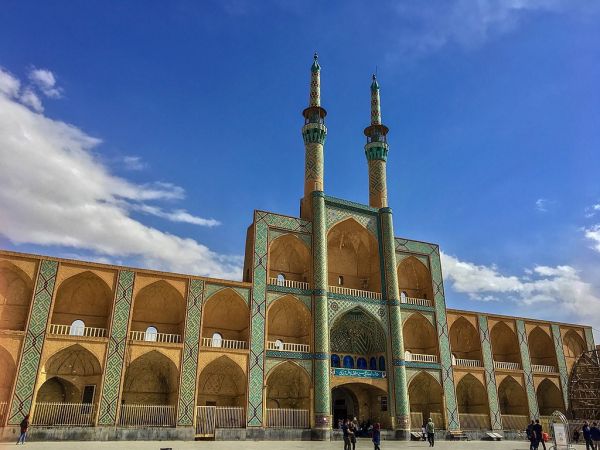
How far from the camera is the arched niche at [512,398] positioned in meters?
32.6

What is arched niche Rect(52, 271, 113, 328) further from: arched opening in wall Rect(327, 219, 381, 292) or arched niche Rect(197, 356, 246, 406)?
arched opening in wall Rect(327, 219, 381, 292)

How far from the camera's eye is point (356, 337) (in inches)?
1192

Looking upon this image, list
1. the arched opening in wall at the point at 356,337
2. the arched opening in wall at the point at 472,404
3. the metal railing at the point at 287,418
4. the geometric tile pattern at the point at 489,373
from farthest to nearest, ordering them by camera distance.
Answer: the geometric tile pattern at the point at 489,373 → the arched opening in wall at the point at 472,404 → the arched opening in wall at the point at 356,337 → the metal railing at the point at 287,418

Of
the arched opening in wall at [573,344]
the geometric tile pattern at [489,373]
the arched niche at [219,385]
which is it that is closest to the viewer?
the arched niche at [219,385]

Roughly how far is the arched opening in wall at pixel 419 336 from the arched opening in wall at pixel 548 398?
370 inches

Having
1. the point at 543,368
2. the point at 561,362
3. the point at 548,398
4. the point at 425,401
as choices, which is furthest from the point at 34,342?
the point at 561,362

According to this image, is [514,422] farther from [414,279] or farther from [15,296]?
[15,296]

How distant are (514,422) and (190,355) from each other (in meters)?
21.2

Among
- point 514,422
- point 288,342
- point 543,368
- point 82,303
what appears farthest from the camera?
point 543,368

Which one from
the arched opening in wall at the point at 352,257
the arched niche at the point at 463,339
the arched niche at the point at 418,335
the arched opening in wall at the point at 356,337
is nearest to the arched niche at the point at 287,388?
the arched opening in wall at the point at 356,337

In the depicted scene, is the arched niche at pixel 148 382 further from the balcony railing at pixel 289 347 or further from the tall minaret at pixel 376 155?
the tall minaret at pixel 376 155

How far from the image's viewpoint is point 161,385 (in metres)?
25.1

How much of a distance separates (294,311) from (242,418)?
6.82 metres

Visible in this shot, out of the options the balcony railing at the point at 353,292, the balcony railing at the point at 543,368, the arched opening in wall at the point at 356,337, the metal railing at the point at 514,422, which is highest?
the balcony railing at the point at 353,292
